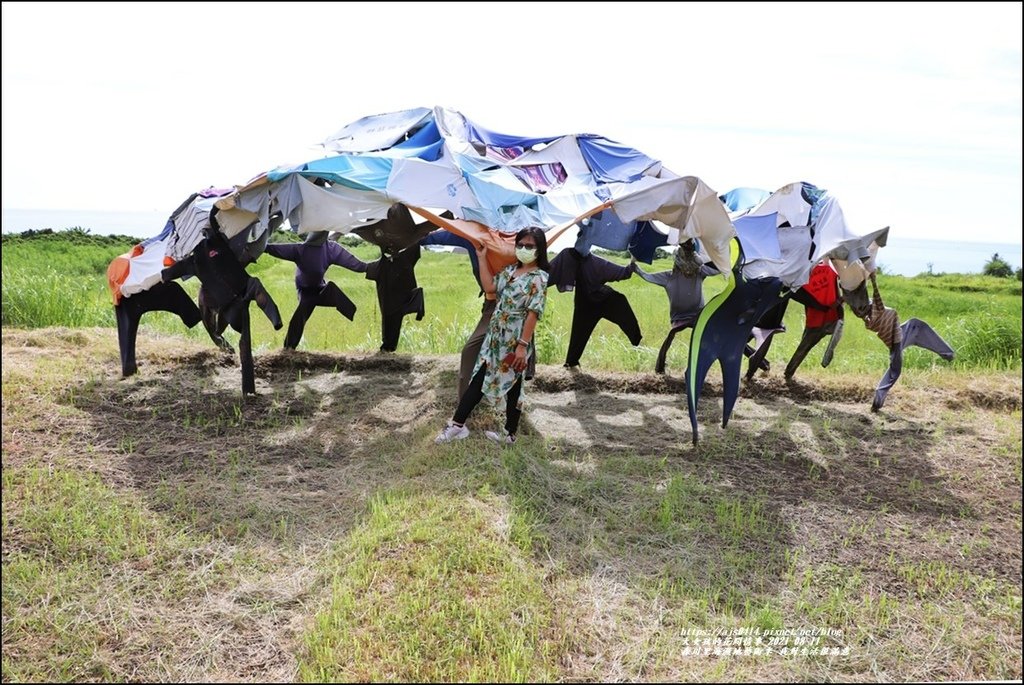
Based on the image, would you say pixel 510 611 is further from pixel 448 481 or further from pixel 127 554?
pixel 127 554

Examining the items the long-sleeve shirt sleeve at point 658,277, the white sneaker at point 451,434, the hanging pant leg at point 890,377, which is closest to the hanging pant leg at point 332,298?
the long-sleeve shirt sleeve at point 658,277

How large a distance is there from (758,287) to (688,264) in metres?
1.53

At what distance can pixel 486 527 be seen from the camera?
4793 mm

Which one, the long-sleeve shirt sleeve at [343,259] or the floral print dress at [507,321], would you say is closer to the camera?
the floral print dress at [507,321]

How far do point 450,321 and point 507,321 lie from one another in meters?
5.31

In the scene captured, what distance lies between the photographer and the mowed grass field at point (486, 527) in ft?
13.0

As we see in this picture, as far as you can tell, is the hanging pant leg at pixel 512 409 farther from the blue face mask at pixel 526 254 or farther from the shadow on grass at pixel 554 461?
the blue face mask at pixel 526 254

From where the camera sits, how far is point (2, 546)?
15.3 ft

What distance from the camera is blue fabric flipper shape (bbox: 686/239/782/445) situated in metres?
6.79

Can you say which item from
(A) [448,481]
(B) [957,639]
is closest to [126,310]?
(A) [448,481]

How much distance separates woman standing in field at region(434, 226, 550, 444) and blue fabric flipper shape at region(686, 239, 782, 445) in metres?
1.59

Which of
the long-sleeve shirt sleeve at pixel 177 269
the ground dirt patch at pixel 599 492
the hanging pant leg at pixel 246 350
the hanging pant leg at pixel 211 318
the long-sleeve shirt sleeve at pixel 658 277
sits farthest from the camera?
the long-sleeve shirt sleeve at pixel 658 277

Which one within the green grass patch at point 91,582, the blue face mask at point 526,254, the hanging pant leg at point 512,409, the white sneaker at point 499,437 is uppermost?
the blue face mask at point 526,254

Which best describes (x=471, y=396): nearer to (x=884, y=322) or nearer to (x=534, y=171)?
(x=534, y=171)
